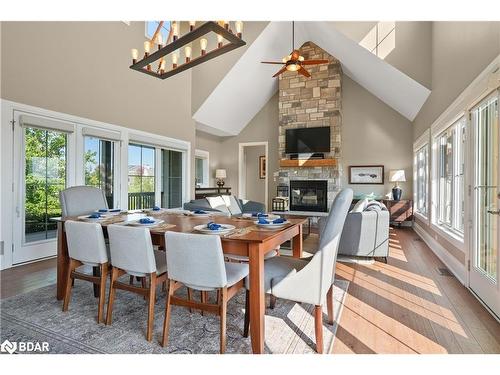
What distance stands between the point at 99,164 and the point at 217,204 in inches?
82.9

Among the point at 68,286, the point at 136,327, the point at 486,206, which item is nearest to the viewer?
the point at 136,327

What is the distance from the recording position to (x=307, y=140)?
7.75 m

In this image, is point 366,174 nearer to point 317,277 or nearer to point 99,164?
point 99,164

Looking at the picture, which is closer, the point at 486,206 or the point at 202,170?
the point at 486,206

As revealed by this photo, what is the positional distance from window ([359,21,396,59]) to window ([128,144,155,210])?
460 cm

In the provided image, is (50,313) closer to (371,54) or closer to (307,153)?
(371,54)

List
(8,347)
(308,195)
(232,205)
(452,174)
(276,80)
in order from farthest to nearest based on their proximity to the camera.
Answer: (276,80) → (308,195) → (232,205) → (452,174) → (8,347)

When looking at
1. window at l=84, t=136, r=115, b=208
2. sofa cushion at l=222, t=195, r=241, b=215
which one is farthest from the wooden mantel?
window at l=84, t=136, r=115, b=208

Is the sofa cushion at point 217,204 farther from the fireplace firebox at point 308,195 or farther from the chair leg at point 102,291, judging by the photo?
the fireplace firebox at point 308,195

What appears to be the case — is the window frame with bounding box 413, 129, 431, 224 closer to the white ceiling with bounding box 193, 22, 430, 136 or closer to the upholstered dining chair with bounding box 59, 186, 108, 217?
the white ceiling with bounding box 193, 22, 430, 136

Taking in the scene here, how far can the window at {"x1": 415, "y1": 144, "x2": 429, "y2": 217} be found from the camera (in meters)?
5.88

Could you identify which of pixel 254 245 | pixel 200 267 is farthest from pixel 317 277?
pixel 200 267
